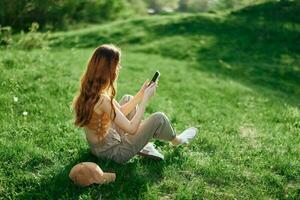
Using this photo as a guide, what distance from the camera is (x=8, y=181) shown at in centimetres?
752

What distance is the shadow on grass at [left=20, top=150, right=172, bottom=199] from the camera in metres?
7.22

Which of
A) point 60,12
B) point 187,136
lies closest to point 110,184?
point 187,136

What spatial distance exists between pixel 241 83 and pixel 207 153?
9.37 m

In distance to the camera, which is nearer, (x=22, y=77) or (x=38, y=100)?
(x=38, y=100)

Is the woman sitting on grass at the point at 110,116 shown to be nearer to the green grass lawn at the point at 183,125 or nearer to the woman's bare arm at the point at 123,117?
the woman's bare arm at the point at 123,117

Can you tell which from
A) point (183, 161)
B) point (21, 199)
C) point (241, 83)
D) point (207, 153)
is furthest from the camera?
point (241, 83)

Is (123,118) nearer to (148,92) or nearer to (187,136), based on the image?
(148,92)

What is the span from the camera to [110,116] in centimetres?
765

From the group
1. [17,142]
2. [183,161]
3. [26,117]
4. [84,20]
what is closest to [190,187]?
[183,161]

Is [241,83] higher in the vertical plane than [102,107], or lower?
lower

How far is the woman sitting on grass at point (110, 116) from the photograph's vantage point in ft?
24.6

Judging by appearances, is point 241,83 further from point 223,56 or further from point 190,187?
point 190,187

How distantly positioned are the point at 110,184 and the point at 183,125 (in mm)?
3793

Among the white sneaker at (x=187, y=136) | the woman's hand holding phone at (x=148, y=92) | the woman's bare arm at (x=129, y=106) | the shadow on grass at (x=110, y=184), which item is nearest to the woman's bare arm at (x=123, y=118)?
the woman's hand holding phone at (x=148, y=92)
